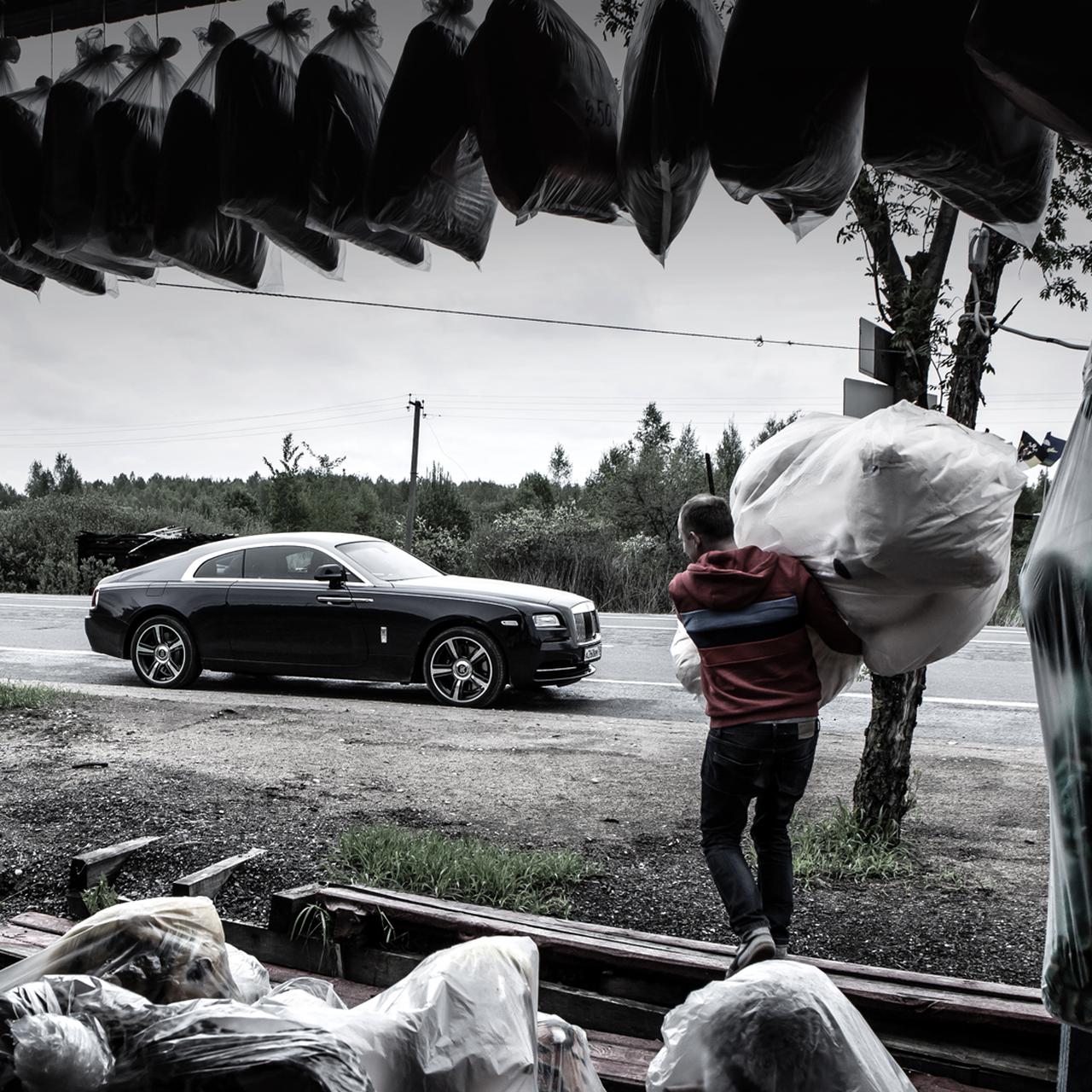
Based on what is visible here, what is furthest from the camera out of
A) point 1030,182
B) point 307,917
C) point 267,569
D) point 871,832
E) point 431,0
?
point 267,569

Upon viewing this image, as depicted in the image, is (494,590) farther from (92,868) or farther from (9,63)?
(9,63)

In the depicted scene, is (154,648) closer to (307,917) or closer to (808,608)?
(307,917)

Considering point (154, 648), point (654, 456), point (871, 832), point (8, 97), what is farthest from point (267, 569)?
point (654, 456)

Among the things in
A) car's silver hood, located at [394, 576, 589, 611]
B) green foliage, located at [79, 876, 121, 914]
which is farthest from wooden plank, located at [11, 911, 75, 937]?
car's silver hood, located at [394, 576, 589, 611]

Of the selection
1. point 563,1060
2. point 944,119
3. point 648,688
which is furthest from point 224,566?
point 944,119

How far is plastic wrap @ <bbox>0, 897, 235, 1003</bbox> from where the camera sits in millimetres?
1891

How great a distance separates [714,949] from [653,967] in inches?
9.1

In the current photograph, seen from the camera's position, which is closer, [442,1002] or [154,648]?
[442,1002]

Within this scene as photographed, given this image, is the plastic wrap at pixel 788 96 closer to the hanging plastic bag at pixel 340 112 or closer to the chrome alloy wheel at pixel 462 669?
the hanging plastic bag at pixel 340 112

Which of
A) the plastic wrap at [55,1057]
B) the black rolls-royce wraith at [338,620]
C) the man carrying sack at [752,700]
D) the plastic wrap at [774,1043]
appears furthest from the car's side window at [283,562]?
the plastic wrap at [774,1043]

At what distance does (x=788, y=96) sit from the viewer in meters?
1.68

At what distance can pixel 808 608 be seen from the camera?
276 centimetres

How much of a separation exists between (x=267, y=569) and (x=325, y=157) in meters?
7.94

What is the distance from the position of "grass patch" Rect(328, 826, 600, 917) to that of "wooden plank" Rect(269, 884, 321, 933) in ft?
1.99
